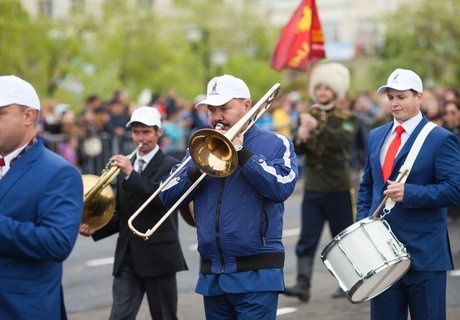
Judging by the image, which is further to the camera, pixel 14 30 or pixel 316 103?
pixel 14 30

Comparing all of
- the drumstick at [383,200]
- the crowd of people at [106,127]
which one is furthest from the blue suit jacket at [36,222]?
the crowd of people at [106,127]

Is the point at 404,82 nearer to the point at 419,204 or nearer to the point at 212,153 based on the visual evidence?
the point at 419,204

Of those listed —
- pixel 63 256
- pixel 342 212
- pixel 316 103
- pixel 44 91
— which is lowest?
pixel 44 91

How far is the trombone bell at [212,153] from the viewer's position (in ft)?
20.9

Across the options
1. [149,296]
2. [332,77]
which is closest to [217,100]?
[149,296]

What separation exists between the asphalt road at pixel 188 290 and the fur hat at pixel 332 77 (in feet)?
6.83

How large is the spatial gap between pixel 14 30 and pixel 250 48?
34857 millimetres

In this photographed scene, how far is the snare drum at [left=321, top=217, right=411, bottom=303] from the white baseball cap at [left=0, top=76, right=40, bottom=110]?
7.94 feet

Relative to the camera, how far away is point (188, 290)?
11.5 meters

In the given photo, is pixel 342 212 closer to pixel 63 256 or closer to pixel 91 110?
pixel 63 256

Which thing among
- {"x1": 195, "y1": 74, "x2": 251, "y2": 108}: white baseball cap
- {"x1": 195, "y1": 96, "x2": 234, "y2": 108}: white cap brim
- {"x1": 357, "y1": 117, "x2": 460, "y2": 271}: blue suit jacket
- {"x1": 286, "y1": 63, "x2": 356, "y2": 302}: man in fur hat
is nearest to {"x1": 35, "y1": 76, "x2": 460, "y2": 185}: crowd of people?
{"x1": 286, "y1": 63, "x2": 356, "y2": 302}: man in fur hat

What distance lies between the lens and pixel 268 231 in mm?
6648

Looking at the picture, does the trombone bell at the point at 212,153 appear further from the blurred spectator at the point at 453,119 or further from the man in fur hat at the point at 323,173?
the blurred spectator at the point at 453,119

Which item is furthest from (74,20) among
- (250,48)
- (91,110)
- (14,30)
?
(250,48)
